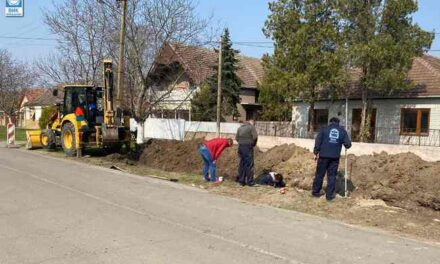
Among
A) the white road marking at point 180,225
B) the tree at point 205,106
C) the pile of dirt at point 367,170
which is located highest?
the tree at point 205,106

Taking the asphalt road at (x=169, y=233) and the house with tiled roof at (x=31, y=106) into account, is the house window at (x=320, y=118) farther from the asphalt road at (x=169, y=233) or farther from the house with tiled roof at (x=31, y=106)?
the house with tiled roof at (x=31, y=106)

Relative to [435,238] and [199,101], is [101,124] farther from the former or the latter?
[435,238]

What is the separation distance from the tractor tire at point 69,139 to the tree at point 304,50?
10025 millimetres

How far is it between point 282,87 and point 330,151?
49.0ft

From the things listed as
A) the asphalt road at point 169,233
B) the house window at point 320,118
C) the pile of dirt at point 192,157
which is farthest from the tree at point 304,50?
the asphalt road at point 169,233

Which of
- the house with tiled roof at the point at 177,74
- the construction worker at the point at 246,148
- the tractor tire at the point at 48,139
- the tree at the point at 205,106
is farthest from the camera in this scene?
the tree at the point at 205,106

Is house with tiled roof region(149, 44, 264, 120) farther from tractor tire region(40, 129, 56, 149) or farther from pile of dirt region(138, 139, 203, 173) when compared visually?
tractor tire region(40, 129, 56, 149)

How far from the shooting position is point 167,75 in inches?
1113

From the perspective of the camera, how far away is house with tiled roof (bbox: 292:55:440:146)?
2570 cm

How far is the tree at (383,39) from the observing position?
75.5ft

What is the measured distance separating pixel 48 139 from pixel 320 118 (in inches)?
592

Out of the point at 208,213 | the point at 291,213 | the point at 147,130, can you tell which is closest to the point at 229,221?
the point at 208,213

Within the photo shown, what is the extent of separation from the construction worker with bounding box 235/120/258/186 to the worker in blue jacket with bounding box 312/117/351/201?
2.30 m

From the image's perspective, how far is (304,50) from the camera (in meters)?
25.7
